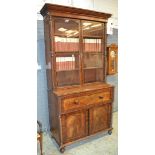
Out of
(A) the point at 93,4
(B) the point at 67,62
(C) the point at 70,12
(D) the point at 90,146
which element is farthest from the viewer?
(A) the point at 93,4

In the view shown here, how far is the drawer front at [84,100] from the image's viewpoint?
218 centimetres

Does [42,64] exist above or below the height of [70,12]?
below

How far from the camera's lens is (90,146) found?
7.79 ft

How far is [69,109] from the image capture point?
2201 mm

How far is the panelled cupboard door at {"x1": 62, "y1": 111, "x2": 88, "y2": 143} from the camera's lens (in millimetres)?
2218

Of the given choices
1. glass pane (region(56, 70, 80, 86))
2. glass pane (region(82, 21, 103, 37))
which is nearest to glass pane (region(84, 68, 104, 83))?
glass pane (region(56, 70, 80, 86))

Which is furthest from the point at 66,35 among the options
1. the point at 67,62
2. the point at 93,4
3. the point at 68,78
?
the point at 93,4

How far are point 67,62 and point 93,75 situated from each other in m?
0.64

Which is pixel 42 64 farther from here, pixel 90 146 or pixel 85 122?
pixel 90 146

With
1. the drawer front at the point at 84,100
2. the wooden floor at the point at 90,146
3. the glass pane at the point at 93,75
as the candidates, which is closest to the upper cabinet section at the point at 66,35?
the glass pane at the point at 93,75

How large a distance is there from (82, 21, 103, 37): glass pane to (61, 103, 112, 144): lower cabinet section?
1181 mm

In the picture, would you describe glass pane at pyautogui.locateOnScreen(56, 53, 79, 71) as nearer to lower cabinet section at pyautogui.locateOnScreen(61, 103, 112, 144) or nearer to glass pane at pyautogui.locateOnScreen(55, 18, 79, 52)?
glass pane at pyautogui.locateOnScreen(55, 18, 79, 52)

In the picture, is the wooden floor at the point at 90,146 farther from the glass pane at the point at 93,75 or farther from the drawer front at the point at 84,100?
the glass pane at the point at 93,75
